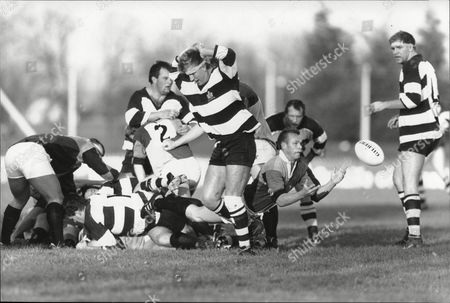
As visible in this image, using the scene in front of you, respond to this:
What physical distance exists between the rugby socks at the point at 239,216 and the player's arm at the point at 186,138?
38.5 inches

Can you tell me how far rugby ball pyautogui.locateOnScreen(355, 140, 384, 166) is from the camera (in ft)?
32.8

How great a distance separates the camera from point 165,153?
10.5 m

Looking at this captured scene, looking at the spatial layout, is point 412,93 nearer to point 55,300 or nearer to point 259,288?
point 259,288

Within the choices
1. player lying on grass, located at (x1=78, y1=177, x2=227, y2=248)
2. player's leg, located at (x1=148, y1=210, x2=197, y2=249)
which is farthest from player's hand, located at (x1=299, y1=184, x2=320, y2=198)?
player's leg, located at (x1=148, y1=210, x2=197, y2=249)

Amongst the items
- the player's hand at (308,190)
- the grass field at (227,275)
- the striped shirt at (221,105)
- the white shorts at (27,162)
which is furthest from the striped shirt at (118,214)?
the player's hand at (308,190)

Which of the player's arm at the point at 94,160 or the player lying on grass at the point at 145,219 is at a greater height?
the player's arm at the point at 94,160

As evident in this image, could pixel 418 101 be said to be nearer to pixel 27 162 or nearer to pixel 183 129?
pixel 183 129

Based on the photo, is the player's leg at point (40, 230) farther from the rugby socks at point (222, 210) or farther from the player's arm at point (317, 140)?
the player's arm at point (317, 140)

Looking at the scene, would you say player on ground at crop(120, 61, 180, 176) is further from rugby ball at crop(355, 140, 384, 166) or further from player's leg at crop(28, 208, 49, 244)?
rugby ball at crop(355, 140, 384, 166)

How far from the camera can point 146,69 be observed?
35.6 metres

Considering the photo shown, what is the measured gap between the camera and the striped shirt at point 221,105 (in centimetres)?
880

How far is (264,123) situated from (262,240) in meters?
1.35

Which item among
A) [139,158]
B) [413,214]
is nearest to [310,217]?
[413,214]

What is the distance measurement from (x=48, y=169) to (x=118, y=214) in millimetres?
878
